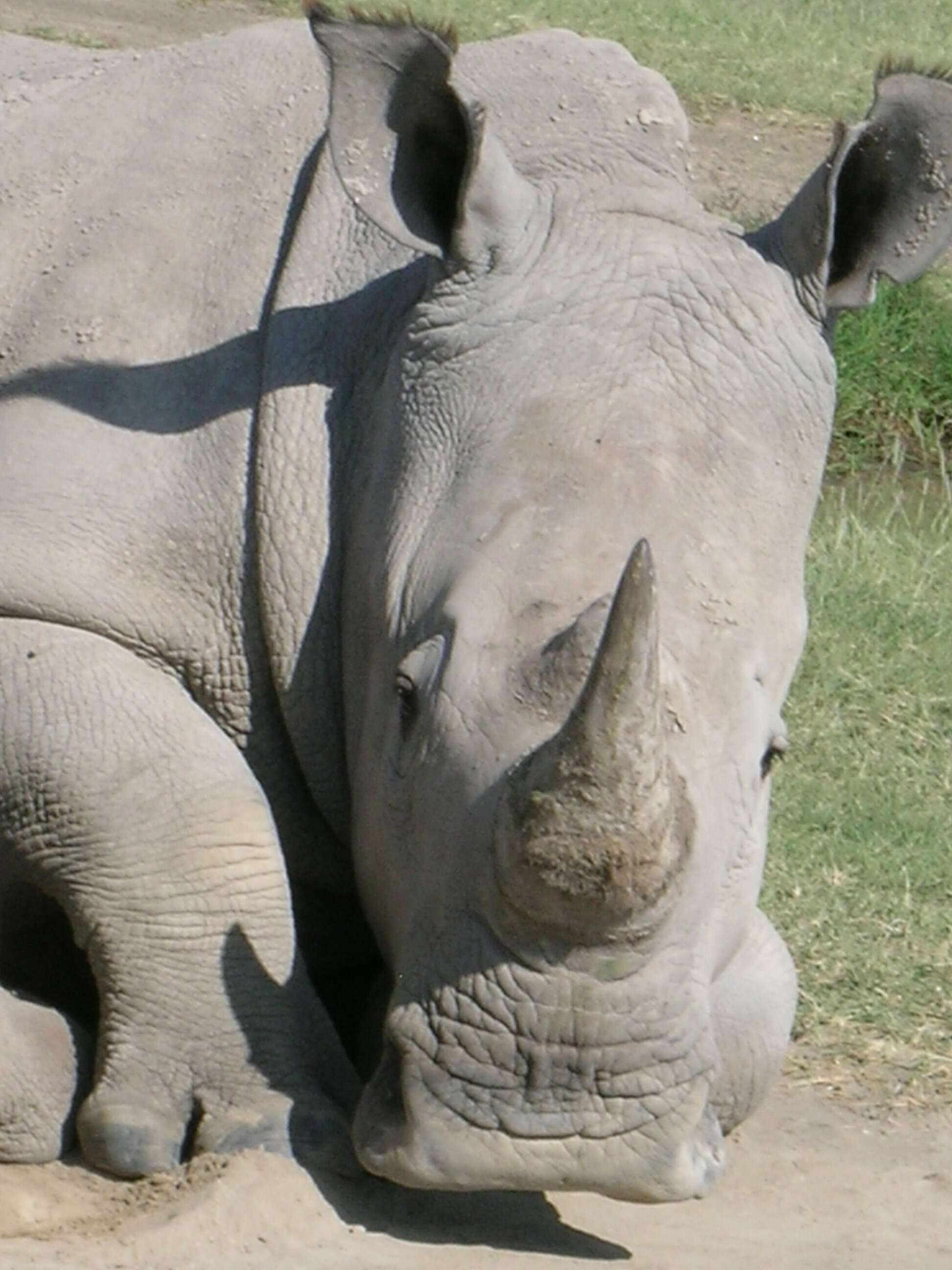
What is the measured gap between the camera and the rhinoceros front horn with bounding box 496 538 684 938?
3551 millimetres

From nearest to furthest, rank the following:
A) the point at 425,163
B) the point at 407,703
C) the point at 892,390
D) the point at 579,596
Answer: the point at 579,596 < the point at 407,703 < the point at 425,163 < the point at 892,390

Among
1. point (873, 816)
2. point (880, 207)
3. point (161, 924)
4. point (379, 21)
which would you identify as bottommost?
point (873, 816)

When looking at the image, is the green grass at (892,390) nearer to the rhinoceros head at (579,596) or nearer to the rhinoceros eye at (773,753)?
the rhinoceros head at (579,596)

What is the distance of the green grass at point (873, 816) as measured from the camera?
17.5 ft

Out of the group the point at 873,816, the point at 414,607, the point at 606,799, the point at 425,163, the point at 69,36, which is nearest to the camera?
the point at 606,799

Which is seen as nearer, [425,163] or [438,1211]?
[438,1211]

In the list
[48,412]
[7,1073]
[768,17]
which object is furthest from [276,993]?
[768,17]

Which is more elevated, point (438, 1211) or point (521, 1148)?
point (521, 1148)

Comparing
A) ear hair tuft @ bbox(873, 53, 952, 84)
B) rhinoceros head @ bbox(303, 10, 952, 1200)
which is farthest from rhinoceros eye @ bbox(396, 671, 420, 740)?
ear hair tuft @ bbox(873, 53, 952, 84)

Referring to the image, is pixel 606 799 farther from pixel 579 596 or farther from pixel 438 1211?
pixel 438 1211

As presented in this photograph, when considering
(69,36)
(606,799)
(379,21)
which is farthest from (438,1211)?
(69,36)

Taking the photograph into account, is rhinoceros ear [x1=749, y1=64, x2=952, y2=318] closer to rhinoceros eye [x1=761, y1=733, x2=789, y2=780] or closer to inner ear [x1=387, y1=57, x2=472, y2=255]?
inner ear [x1=387, y1=57, x2=472, y2=255]

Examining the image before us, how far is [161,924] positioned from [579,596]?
921 mm

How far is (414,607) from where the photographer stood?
4.30 metres
